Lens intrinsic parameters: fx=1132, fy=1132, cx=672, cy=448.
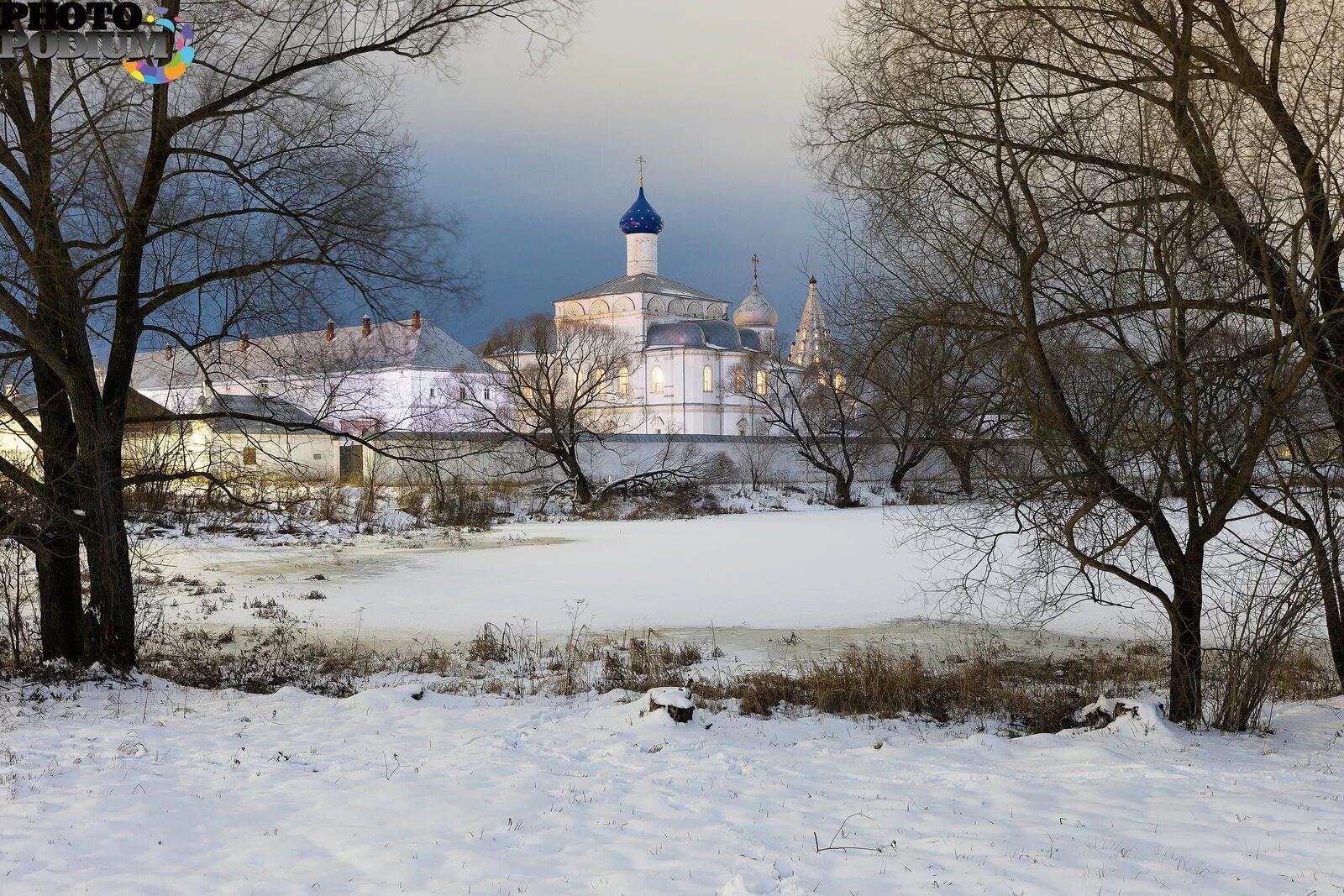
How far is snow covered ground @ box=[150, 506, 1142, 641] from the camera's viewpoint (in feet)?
46.9

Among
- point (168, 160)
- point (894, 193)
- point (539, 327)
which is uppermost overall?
point (539, 327)

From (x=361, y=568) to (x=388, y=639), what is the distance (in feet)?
25.9

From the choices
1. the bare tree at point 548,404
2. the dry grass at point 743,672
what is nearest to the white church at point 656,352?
the bare tree at point 548,404

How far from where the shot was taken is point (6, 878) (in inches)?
183

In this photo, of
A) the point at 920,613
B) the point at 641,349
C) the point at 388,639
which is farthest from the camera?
the point at 641,349

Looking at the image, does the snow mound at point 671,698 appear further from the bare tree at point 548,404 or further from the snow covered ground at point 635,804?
the bare tree at point 548,404

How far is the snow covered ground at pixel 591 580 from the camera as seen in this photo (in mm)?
14297

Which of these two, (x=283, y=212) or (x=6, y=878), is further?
(x=283, y=212)

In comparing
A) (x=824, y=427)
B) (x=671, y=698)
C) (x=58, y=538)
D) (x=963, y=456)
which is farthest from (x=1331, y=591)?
(x=824, y=427)

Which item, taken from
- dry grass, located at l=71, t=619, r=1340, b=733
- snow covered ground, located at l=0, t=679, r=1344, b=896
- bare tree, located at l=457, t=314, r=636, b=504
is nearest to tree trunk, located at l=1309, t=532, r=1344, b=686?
snow covered ground, located at l=0, t=679, r=1344, b=896

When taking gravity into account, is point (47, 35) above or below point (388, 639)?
above

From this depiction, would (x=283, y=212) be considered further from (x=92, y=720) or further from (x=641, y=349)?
(x=641, y=349)

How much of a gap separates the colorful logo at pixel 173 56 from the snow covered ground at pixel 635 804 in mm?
4615

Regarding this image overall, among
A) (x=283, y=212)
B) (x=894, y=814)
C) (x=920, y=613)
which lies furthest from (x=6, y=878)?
(x=920, y=613)
